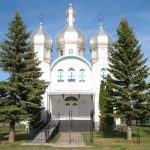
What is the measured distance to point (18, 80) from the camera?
2239cm

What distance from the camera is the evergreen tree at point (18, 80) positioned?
2188cm

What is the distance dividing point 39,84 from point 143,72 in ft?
22.3

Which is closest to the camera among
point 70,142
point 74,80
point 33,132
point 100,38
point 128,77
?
point 70,142

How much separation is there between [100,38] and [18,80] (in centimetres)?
1832

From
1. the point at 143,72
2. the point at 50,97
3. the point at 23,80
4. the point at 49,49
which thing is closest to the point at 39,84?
the point at 23,80

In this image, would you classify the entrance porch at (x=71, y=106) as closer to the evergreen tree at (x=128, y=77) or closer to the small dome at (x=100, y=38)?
the small dome at (x=100, y=38)

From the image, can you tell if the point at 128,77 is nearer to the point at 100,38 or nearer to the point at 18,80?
the point at 18,80

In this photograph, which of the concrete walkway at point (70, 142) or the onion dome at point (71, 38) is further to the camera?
the onion dome at point (71, 38)

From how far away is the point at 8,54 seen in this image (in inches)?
896

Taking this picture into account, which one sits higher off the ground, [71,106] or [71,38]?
[71,38]

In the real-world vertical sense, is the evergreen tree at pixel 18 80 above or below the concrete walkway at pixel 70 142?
above

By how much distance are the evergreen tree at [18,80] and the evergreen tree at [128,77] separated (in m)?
5.02

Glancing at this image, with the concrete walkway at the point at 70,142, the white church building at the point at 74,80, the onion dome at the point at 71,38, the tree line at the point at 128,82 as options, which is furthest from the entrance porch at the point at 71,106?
the tree line at the point at 128,82

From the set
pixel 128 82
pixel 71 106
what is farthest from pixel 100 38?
pixel 128 82
